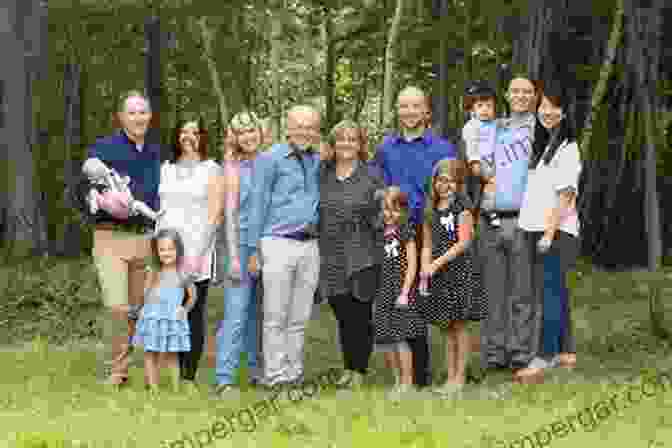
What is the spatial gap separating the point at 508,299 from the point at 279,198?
191 centimetres

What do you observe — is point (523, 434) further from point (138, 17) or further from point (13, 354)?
point (138, 17)

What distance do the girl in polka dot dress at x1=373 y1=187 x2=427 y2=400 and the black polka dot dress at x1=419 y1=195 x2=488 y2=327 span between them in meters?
0.13

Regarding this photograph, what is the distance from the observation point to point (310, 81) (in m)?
35.7

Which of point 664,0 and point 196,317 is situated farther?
point 664,0

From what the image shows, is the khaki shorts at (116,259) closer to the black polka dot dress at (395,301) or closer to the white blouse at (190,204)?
the white blouse at (190,204)

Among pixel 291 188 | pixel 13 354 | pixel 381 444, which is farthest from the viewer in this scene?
pixel 13 354

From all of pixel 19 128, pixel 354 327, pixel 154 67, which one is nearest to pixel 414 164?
pixel 354 327

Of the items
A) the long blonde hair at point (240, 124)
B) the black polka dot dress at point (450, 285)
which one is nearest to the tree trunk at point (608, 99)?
the black polka dot dress at point (450, 285)

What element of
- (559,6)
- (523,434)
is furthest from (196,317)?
(559,6)

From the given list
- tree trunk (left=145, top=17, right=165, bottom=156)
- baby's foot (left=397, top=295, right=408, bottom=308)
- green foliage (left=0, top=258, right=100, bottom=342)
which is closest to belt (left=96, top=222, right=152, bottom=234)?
baby's foot (left=397, top=295, right=408, bottom=308)

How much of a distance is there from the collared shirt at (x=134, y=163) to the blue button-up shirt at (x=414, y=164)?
5.26 feet

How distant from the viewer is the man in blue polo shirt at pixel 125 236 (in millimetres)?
9734

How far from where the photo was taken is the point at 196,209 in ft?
31.7

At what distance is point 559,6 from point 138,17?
10.3 m
